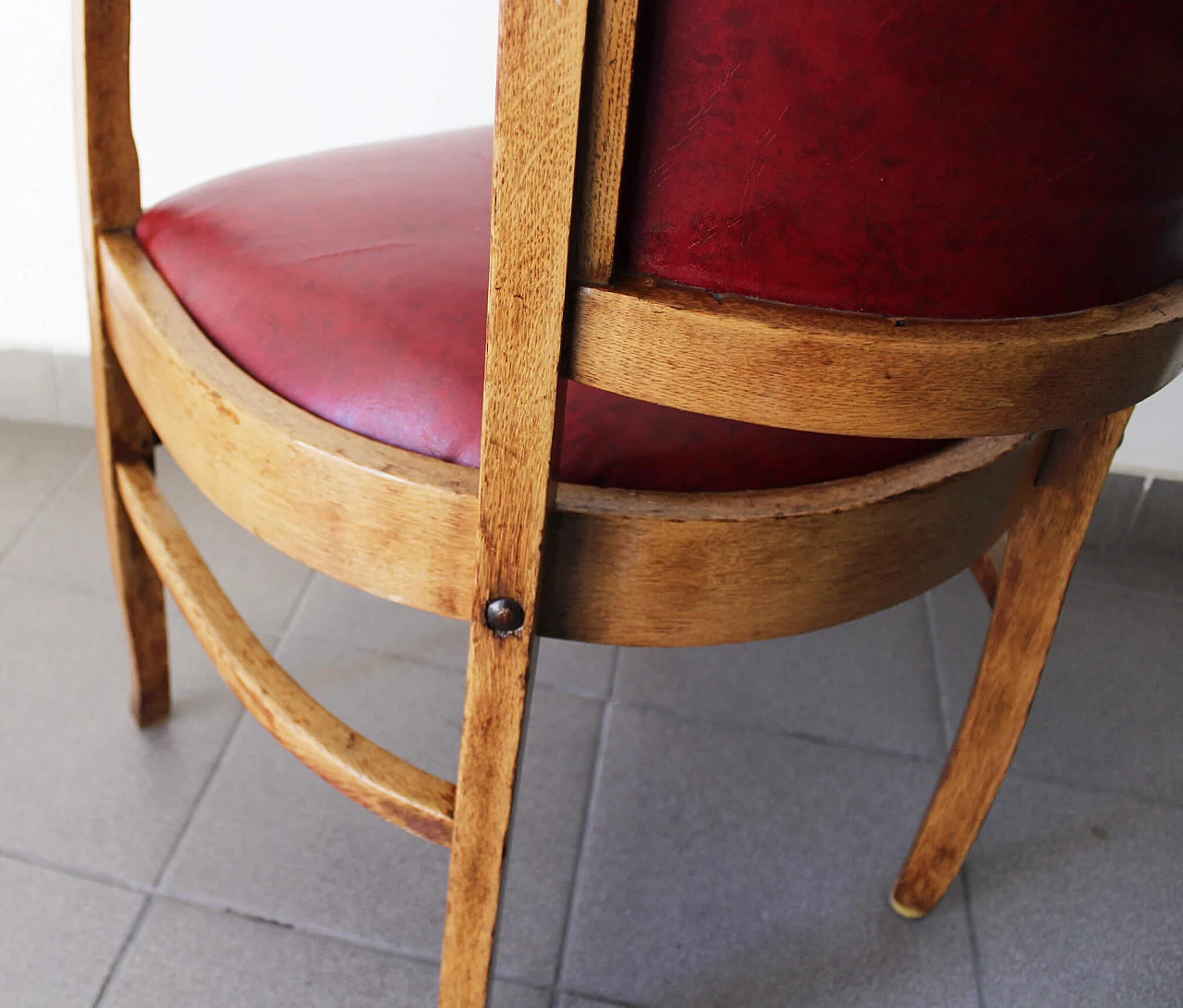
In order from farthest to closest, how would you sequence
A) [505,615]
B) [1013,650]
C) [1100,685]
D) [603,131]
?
[1100,685]
[1013,650]
[505,615]
[603,131]

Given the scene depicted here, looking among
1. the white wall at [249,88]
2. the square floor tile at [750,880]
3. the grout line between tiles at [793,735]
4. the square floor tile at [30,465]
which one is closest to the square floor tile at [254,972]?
the square floor tile at [750,880]

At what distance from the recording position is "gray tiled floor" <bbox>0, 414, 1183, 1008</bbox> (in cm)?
91

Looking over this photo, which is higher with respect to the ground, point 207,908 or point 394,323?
point 394,323

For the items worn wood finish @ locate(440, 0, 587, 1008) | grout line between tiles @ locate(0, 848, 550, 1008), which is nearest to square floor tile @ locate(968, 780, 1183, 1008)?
grout line between tiles @ locate(0, 848, 550, 1008)

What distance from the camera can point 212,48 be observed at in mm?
Result: 1254

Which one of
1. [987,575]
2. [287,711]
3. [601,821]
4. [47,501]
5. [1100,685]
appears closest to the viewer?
[287,711]

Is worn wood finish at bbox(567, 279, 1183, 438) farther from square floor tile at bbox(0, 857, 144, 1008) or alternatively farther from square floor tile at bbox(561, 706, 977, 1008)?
square floor tile at bbox(0, 857, 144, 1008)

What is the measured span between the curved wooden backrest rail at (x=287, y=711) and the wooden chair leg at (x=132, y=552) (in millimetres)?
59

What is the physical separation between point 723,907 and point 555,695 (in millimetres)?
300

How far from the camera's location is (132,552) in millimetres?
968

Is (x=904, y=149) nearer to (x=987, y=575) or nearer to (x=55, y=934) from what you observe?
(x=987, y=575)

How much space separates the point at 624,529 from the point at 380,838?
59 centimetres

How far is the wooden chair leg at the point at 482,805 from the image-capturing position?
557mm

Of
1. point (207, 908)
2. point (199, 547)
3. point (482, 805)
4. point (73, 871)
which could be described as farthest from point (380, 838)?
point (199, 547)
